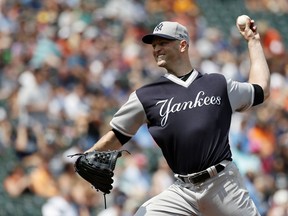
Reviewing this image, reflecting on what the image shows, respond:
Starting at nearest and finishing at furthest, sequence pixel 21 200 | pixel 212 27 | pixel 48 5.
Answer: pixel 21 200 → pixel 48 5 → pixel 212 27

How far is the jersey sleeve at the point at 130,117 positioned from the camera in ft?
19.0

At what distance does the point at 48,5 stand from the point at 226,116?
8539 mm

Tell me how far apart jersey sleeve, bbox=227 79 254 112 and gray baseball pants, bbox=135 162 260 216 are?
43 cm

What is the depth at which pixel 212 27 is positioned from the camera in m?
16.0

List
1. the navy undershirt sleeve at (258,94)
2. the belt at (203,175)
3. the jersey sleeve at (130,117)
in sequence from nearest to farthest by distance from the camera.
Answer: the belt at (203,175) < the jersey sleeve at (130,117) < the navy undershirt sleeve at (258,94)

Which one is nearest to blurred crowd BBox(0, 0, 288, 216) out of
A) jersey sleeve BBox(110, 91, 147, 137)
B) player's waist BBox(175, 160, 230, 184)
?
jersey sleeve BBox(110, 91, 147, 137)

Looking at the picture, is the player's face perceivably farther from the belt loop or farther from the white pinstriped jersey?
the belt loop

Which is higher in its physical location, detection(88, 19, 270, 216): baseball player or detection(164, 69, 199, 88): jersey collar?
detection(164, 69, 199, 88): jersey collar

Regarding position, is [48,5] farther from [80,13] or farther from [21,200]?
[21,200]

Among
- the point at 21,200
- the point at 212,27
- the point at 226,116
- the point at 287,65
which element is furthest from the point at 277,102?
the point at 226,116

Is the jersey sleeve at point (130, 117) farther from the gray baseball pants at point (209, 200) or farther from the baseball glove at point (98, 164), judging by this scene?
the gray baseball pants at point (209, 200)

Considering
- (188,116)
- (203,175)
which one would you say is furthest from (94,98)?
(203,175)

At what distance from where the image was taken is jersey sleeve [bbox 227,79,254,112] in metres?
5.88

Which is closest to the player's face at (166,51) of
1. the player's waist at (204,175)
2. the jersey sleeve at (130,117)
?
the jersey sleeve at (130,117)
